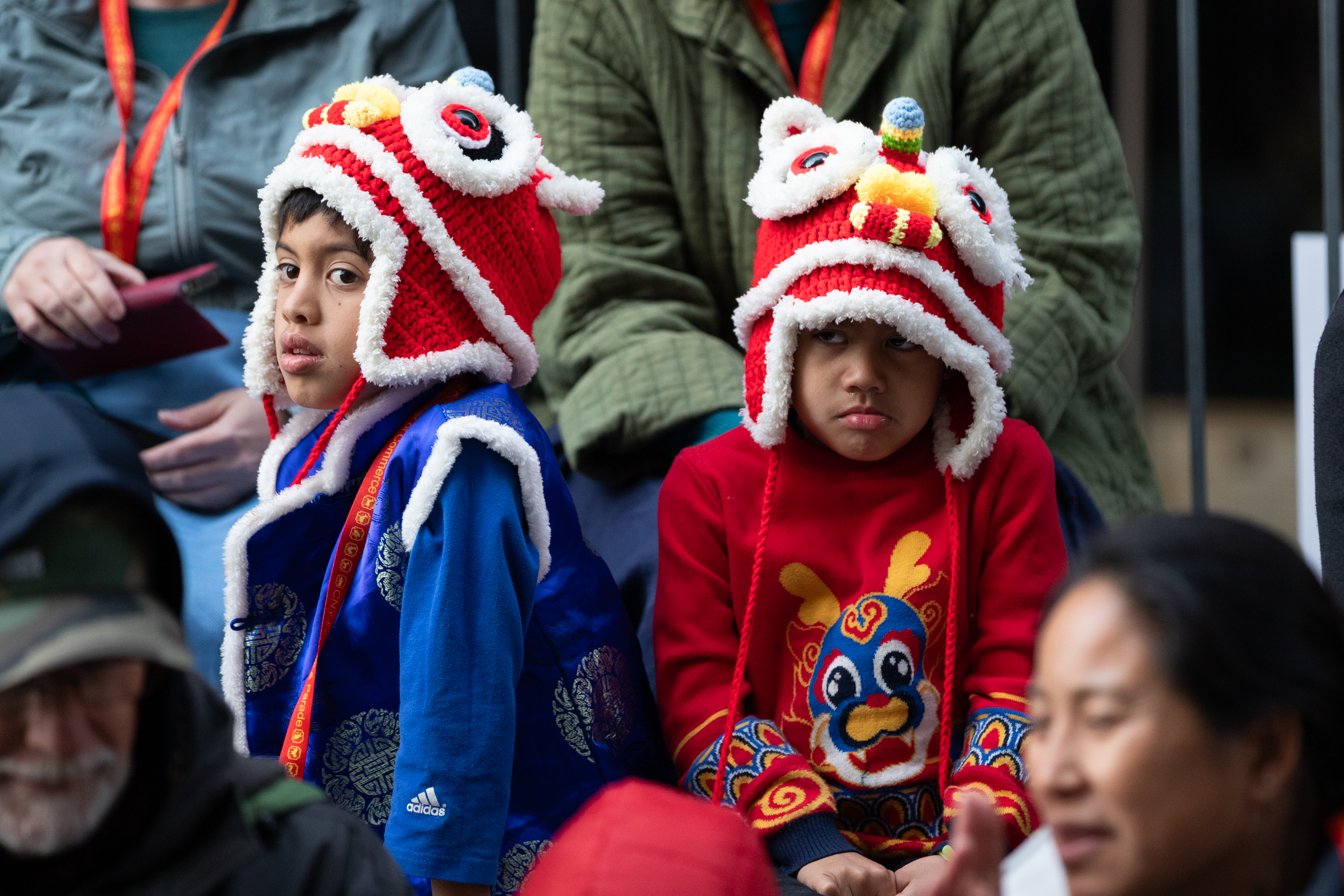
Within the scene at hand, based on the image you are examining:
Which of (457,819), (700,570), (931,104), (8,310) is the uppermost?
(931,104)

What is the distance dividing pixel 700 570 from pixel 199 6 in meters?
1.32

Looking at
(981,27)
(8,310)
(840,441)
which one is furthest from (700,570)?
(8,310)

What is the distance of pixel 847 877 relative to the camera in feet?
4.87

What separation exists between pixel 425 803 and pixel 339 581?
0.92 feet

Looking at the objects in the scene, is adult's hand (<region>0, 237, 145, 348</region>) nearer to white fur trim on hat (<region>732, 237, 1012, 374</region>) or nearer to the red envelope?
the red envelope

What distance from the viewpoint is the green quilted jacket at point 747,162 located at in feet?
6.85

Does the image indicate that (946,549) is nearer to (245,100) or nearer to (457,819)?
(457,819)

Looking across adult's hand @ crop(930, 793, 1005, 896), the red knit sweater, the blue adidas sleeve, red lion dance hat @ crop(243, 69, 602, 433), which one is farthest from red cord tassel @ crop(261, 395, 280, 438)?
adult's hand @ crop(930, 793, 1005, 896)

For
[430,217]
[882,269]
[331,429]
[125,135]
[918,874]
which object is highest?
[125,135]

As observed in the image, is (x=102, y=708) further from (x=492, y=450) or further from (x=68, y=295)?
(x=68, y=295)

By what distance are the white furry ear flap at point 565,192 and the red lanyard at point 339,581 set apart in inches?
13.6

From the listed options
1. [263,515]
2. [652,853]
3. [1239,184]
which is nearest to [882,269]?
[263,515]

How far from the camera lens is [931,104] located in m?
2.11

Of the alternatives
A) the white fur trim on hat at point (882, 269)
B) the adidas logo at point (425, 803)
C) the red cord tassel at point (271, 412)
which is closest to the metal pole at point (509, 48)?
the red cord tassel at point (271, 412)
